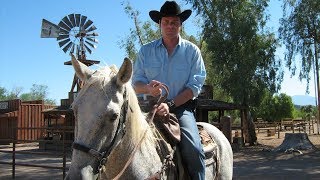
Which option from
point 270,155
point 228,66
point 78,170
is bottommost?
point 270,155

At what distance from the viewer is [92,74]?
8.29ft

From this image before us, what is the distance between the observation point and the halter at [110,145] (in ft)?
7.17

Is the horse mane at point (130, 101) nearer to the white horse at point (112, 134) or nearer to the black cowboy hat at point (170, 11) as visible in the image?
the white horse at point (112, 134)

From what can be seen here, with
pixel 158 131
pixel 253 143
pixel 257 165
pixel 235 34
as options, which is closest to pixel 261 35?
pixel 235 34

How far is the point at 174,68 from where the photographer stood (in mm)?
3355

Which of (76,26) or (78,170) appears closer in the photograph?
(78,170)

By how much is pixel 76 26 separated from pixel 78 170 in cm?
2635

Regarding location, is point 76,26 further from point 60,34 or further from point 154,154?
point 154,154

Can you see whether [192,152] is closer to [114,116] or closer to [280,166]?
[114,116]

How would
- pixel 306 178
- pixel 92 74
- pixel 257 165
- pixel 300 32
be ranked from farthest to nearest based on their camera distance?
pixel 300 32 < pixel 257 165 < pixel 306 178 < pixel 92 74

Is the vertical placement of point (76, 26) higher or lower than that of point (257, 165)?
higher

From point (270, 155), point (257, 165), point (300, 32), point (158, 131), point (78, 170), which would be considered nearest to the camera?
point (78, 170)

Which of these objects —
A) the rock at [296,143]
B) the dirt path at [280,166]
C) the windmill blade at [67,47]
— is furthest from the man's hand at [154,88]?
the windmill blade at [67,47]

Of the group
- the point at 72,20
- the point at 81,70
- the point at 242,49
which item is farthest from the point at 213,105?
the point at 81,70
